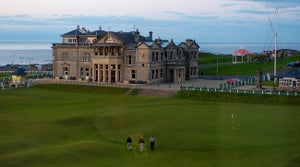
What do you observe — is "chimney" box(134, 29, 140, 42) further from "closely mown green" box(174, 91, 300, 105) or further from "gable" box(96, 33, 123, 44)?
"closely mown green" box(174, 91, 300, 105)

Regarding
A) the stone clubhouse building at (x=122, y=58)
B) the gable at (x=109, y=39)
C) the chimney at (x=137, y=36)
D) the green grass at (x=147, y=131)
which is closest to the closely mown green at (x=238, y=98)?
the green grass at (x=147, y=131)

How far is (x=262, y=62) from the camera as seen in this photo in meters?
112

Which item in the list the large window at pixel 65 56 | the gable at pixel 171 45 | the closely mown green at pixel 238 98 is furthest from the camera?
the large window at pixel 65 56

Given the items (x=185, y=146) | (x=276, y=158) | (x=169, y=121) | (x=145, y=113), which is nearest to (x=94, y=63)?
(x=145, y=113)

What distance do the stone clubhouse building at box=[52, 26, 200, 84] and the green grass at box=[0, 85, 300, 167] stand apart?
13.1 meters

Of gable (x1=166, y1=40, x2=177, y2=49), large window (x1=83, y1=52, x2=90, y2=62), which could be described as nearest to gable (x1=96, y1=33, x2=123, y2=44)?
large window (x1=83, y1=52, x2=90, y2=62)

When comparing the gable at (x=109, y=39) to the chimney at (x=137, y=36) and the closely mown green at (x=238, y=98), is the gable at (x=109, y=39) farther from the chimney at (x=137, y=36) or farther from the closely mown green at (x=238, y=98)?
the closely mown green at (x=238, y=98)

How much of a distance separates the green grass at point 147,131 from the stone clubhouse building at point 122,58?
13072mm

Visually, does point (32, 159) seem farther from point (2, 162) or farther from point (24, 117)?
point (24, 117)

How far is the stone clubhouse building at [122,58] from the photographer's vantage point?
240 feet

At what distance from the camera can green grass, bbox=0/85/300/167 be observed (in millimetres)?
29578

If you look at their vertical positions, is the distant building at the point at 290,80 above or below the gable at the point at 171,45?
below

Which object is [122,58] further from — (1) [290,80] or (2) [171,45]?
(1) [290,80]

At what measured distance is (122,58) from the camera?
75.2 metres
